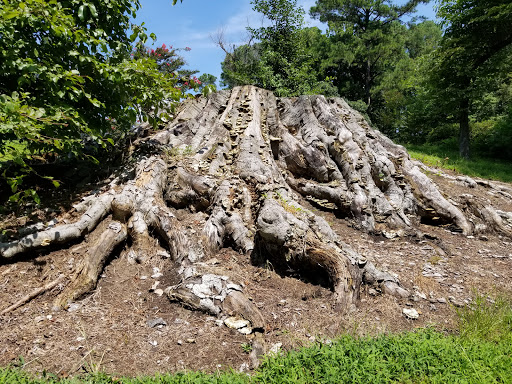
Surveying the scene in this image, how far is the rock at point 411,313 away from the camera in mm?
3651

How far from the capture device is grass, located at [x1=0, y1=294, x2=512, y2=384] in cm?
251

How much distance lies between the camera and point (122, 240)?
4.52 meters

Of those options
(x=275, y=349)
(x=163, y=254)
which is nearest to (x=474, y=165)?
(x=275, y=349)

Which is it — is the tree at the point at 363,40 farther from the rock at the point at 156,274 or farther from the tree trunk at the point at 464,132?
the rock at the point at 156,274

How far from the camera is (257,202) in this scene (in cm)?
521

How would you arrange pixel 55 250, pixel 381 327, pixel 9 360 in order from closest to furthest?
pixel 9 360 → pixel 381 327 → pixel 55 250

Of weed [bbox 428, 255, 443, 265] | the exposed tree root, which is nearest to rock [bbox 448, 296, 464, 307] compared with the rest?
weed [bbox 428, 255, 443, 265]

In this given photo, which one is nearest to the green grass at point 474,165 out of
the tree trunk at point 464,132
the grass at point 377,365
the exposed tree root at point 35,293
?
the tree trunk at point 464,132

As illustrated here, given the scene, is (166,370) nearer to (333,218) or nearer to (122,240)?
(122,240)

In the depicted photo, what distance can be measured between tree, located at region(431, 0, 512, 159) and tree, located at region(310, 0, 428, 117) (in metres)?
8.96

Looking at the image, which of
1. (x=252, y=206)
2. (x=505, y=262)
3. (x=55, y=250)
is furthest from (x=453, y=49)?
(x=55, y=250)

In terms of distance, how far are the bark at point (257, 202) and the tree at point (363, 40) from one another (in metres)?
17.8

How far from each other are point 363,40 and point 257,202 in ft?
77.8

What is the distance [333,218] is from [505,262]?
3.06 meters
